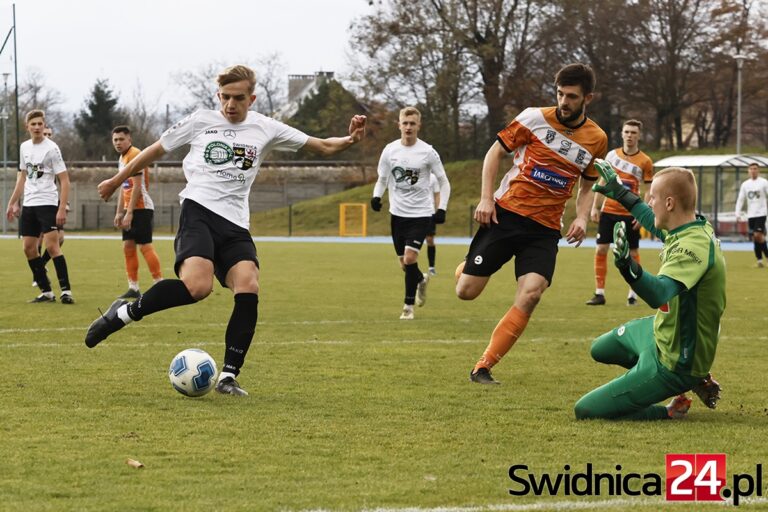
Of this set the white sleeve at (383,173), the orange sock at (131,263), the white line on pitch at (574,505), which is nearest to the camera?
the white line on pitch at (574,505)

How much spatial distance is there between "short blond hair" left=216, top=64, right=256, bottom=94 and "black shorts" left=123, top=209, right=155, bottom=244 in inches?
285

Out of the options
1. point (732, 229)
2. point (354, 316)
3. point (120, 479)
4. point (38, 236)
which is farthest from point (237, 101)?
point (732, 229)

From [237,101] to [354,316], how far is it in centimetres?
546

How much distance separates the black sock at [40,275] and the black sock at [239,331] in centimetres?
739

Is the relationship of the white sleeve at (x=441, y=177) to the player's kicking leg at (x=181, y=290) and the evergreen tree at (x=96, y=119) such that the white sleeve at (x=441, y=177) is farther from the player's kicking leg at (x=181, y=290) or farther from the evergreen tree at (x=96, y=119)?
the evergreen tree at (x=96, y=119)

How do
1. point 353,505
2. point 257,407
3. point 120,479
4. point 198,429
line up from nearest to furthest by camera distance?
point 353,505 < point 120,479 < point 198,429 < point 257,407

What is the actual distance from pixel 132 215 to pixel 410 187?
3365mm

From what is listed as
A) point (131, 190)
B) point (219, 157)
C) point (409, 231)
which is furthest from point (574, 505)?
point (131, 190)

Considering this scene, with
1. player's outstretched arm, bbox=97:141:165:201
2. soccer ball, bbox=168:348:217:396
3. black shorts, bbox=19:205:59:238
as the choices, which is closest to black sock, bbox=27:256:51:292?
black shorts, bbox=19:205:59:238

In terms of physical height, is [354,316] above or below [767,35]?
below

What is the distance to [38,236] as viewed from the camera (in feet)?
45.7

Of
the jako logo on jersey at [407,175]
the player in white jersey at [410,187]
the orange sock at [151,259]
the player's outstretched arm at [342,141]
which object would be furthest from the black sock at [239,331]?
the orange sock at [151,259]

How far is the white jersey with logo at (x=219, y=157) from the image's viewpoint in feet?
24.0

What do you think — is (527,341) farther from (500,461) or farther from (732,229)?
(732,229)
